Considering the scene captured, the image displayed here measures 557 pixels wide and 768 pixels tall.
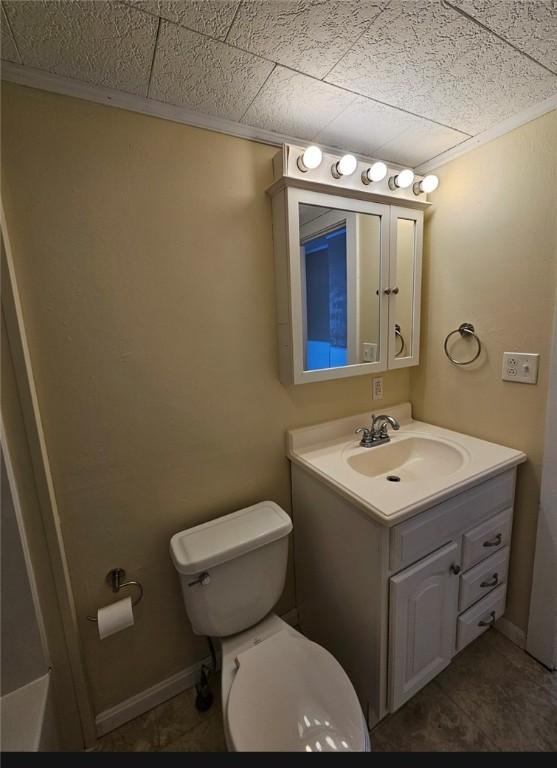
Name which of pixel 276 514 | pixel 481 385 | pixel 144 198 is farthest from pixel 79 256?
pixel 481 385

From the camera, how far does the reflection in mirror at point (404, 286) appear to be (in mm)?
1476

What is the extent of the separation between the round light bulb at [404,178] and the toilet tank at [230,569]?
1439 millimetres

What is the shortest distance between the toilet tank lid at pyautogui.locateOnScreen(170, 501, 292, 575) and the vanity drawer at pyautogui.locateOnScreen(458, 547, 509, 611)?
2.36ft

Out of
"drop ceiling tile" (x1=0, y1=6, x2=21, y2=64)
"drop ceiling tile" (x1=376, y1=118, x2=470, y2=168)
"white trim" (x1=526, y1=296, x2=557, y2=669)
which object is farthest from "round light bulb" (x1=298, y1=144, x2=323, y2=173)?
"white trim" (x1=526, y1=296, x2=557, y2=669)

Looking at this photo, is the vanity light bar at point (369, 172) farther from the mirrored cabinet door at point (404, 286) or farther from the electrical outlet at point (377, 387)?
the electrical outlet at point (377, 387)

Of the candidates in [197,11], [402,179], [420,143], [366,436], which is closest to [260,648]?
[366,436]

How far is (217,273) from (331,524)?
1015mm

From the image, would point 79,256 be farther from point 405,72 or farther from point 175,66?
point 405,72

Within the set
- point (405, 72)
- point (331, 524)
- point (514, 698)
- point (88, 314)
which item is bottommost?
point (514, 698)

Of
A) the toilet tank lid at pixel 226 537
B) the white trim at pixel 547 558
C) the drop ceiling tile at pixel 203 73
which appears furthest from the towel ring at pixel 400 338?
the drop ceiling tile at pixel 203 73

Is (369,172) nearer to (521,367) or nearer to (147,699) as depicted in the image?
(521,367)

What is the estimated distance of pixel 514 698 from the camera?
4.00 ft

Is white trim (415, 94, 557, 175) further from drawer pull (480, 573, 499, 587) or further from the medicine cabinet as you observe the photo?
drawer pull (480, 573, 499, 587)

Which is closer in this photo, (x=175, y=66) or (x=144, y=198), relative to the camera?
(x=175, y=66)
